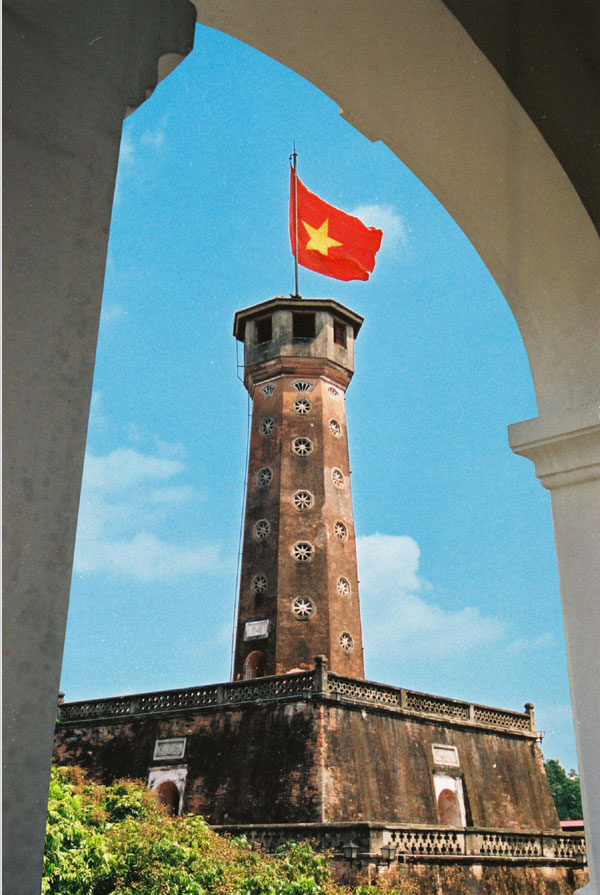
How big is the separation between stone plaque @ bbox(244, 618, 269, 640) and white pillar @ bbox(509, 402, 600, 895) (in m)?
16.4

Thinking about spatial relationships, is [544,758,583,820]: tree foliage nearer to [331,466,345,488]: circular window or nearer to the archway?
[331,466,345,488]: circular window

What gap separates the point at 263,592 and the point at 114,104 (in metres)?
17.8

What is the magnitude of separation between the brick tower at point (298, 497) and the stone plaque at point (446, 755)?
273cm

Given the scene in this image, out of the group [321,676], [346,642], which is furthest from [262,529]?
[321,676]

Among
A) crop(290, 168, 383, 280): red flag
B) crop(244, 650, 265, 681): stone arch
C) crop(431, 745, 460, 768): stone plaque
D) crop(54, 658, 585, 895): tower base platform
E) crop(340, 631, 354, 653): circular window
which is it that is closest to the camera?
crop(54, 658, 585, 895): tower base platform

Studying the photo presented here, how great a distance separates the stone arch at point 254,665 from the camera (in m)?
18.0

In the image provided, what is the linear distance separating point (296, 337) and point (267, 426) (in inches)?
95.4

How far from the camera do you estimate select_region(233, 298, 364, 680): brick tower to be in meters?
18.0

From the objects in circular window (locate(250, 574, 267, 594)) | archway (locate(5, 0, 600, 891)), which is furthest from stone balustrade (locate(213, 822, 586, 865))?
archway (locate(5, 0, 600, 891))

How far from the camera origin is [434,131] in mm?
2113

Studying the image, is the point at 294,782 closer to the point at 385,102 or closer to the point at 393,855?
the point at 393,855

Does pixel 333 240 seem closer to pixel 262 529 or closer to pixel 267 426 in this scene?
pixel 267 426

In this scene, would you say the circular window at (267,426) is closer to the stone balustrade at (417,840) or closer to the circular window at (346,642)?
the circular window at (346,642)

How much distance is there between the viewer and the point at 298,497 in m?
19.3
